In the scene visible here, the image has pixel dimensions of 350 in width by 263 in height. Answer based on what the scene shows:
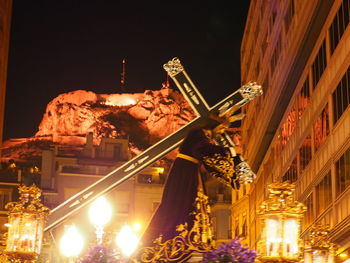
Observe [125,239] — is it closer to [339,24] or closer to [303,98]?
[339,24]

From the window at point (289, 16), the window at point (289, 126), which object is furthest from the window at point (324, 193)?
the window at point (289, 16)

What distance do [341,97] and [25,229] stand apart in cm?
2025

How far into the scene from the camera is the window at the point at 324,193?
32406mm

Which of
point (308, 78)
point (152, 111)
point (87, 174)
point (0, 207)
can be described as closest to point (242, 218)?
point (87, 174)

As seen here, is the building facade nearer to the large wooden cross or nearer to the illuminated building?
the large wooden cross

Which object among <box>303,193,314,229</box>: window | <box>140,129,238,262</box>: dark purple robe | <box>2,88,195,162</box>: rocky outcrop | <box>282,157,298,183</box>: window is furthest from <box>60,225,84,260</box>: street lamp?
<box>2,88,195,162</box>: rocky outcrop

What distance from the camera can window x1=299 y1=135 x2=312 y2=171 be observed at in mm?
37562

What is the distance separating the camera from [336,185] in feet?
101

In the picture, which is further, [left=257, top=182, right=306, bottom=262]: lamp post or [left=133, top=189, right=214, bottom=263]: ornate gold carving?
[left=133, top=189, right=214, bottom=263]: ornate gold carving

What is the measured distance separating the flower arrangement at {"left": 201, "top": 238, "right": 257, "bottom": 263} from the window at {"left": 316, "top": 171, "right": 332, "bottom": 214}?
2218 cm

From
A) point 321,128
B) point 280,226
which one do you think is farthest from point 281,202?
point 321,128

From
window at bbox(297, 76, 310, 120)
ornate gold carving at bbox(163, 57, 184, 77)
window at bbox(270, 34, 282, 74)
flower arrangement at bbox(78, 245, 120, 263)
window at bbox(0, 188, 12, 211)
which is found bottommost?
flower arrangement at bbox(78, 245, 120, 263)

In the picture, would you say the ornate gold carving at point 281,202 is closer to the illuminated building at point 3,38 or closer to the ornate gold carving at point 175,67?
the ornate gold carving at point 175,67

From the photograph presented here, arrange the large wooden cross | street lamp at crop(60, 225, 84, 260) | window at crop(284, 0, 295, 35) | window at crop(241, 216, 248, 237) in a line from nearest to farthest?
street lamp at crop(60, 225, 84, 260) < the large wooden cross < window at crop(284, 0, 295, 35) < window at crop(241, 216, 248, 237)
